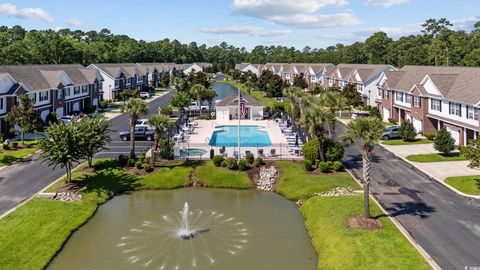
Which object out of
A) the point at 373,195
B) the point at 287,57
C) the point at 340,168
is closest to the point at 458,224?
the point at 373,195

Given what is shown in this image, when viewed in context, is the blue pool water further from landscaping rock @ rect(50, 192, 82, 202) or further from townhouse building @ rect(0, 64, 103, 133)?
townhouse building @ rect(0, 64, 103, 133)

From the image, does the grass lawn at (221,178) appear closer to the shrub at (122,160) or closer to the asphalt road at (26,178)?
the shrub at (122,160)

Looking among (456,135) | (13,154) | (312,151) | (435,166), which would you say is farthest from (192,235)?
(456,135)

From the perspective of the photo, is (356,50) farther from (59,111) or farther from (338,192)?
(338,192)

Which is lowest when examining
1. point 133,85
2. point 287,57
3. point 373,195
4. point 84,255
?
point 84,255

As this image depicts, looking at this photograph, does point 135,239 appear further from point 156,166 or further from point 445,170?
point 445,170

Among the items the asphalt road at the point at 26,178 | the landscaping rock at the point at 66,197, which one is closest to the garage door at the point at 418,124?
the asphalt road at the point at 26,178

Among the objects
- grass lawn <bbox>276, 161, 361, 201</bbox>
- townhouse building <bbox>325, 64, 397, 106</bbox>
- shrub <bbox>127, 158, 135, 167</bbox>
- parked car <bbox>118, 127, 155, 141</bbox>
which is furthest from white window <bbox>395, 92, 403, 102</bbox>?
shrub <bbox>127, 158, 135, 167</bbox>
